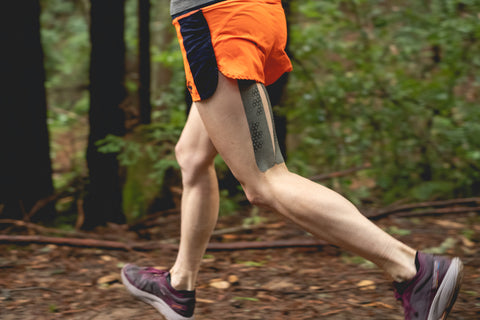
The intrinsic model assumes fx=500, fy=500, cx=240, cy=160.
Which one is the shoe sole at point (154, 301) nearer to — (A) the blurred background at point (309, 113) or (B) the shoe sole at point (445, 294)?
(B) the shoe sole at point (445, 294)

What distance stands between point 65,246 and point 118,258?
0.41 metres

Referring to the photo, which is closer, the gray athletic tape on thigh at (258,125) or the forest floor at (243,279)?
the gray athletic tape on thigh at (258,125)

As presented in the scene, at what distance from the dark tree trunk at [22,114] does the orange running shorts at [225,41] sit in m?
2.77

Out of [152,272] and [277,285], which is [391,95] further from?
[152,272]

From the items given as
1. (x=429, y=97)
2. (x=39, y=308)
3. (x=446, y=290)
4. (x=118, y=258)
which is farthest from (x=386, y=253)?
(x=429, y=97)

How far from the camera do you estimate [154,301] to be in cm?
269

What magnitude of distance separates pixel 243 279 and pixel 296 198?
134 centimetres

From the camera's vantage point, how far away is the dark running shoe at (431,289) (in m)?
2.10

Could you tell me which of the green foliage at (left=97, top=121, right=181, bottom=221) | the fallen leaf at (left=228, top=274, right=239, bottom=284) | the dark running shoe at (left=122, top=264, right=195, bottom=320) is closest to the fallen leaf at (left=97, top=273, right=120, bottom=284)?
the dark running shoe at (left=122, top=264, right=195, bottom=320)

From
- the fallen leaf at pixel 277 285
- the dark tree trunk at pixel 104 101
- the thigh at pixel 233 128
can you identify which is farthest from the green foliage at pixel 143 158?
the thigh at pixel 233 128

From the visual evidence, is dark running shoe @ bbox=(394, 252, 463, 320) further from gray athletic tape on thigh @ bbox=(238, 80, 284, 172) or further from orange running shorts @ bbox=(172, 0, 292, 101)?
orange running shorts @ bbox=(172, 0, 292, 101)

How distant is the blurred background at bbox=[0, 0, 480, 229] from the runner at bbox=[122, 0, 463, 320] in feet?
Result: 7.54

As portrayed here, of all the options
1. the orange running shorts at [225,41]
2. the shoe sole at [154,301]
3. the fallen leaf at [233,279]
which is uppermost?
the orange running shorts at [225,41]

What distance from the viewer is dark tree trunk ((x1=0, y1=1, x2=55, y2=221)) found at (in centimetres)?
432
